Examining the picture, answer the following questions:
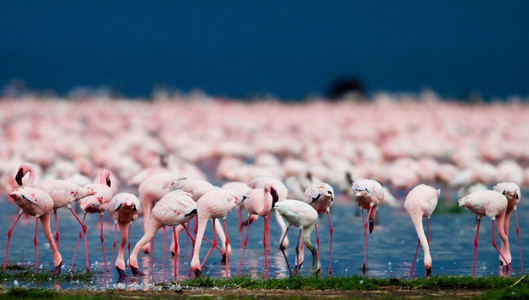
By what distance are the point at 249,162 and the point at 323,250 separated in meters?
10.9

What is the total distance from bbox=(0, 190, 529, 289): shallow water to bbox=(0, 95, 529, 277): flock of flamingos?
0.24m

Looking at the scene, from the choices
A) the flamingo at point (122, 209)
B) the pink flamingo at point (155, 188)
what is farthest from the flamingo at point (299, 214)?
the pink flamingo at point (155, 188)

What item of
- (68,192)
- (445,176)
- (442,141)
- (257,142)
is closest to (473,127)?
(442,141)

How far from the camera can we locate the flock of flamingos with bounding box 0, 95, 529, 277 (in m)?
8.26

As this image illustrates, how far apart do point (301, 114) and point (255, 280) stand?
18.1 meters

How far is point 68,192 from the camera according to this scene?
8.34 meters

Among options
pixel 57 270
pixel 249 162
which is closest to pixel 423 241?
pixel 57 270

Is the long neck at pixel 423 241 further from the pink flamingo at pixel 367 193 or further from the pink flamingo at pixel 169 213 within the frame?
the pink flamingo at pixel 169 213

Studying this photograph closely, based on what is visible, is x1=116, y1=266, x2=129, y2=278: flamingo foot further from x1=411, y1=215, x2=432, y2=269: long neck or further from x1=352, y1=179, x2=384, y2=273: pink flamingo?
x1=411, y1=215, x2=432, y2=269: long neck

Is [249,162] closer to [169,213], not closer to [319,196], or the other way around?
[319,196]

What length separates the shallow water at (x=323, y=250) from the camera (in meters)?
8.47

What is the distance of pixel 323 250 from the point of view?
984 cm

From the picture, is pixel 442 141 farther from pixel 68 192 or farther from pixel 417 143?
pixel 68 192

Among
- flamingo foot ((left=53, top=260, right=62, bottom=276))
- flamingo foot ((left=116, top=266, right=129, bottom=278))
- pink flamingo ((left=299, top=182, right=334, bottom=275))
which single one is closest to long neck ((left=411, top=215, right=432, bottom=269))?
pink flamingo ((left=299, top=182, right=334, bottom=275))
